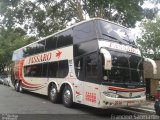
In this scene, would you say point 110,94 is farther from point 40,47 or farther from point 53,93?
point 40,47

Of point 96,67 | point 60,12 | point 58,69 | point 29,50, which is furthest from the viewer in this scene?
point 60,12

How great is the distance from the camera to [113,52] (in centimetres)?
1216

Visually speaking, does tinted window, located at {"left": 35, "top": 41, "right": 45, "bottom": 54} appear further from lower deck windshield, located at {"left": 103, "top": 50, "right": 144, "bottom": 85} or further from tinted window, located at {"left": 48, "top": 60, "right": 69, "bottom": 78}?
lower deck windshield, located at {"left": 103, "top": 50, "right": 144, "bottom": 85}

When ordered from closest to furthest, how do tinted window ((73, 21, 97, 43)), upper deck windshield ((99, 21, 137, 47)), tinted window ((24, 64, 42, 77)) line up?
upper deck windshield ((99, 21, 137, 47))
tinted window ((73, 21, 97, 43))
tinted window ((24, 64, 42, 77))

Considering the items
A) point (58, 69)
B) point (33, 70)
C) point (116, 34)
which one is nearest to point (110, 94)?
point (116, 34)

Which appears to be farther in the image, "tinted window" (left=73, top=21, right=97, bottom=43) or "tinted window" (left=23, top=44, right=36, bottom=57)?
"tinted window" (left=23, top=44, right=36, bottom=57)

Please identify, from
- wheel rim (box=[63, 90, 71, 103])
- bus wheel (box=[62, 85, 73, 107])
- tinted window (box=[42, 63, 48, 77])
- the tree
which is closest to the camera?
bus wheel (box=[62, 85, 73, 107])

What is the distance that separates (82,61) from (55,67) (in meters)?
3.31

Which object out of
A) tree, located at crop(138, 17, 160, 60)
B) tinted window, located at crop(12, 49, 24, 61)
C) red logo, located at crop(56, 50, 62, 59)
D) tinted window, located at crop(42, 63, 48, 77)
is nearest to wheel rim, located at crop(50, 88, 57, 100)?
tinted window, located at crop(42, 63, 48, 77)

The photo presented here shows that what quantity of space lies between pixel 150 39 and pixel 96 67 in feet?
108

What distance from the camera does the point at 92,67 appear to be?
480 inches

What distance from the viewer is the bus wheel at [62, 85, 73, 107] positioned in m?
14.0

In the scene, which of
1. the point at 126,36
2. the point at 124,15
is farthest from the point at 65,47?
the point at 124,15

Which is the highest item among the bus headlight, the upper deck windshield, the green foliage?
the green foliage
